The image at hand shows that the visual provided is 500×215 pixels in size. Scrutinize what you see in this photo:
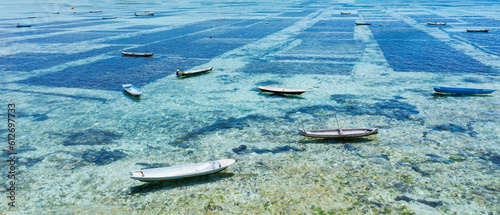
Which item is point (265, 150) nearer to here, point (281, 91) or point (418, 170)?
point (418, 170)

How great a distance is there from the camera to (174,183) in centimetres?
2302

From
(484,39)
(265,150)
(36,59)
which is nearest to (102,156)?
(265,150)

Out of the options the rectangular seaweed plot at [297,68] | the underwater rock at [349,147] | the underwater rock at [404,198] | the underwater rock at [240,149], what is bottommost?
the underwater rock at [404,198]

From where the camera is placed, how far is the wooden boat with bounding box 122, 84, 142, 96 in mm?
41019

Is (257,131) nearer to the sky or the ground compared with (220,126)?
nearer to the ground

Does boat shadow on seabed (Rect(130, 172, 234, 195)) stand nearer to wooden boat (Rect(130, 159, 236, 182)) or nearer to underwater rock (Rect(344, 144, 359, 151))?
wooden boat (Rect(130, 159, 236, 182))

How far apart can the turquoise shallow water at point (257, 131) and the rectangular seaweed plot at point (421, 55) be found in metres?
0.44

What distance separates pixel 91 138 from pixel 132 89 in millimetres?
13247

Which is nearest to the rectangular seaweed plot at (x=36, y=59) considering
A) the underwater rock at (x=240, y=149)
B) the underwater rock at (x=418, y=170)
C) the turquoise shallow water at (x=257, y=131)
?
the turquoise shallow water at (x=257, y=131)

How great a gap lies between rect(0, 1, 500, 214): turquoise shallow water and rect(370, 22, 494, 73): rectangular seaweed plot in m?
0.44

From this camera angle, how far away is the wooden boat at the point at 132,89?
4102cm

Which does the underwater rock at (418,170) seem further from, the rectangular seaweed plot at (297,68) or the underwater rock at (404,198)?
the rectangular seaweed plot at (297,68)

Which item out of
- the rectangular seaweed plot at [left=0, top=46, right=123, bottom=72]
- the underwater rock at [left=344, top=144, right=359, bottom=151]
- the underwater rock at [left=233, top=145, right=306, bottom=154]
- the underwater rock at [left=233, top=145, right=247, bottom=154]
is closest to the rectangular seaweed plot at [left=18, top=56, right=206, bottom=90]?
the rectangular seaweed plot at [left=0, top=46, right=123, bottom=72]

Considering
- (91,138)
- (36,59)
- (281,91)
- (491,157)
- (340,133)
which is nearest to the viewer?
(491,157)
